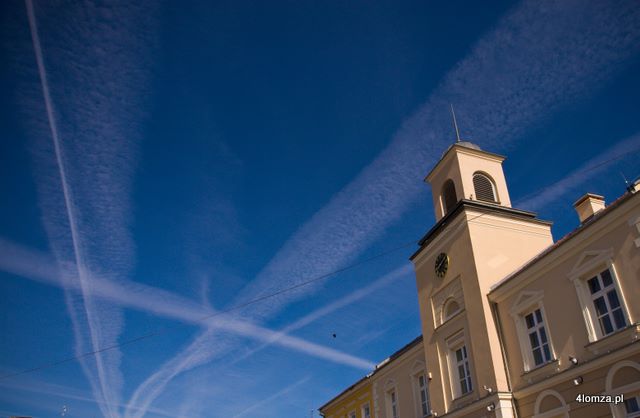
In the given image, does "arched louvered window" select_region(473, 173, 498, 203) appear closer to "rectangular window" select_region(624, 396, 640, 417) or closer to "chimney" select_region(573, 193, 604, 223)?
"chimney" select_region(573, 193, 604, 223)

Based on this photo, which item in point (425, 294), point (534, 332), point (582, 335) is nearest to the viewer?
point (582, 335)

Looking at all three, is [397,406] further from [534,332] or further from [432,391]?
[534,332]

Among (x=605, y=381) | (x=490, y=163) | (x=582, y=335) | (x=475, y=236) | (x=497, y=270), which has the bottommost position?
(x=605, y=381)

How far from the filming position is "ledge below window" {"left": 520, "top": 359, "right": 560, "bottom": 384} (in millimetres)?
14781

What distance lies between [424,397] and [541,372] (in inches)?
321

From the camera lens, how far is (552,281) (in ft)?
50.9

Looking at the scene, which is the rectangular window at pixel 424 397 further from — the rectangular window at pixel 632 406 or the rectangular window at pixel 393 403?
the rectangular window at pixel 632 406

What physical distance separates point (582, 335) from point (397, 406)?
12796 millimetres

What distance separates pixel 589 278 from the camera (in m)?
14.5

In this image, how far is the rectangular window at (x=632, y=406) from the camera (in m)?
12.2

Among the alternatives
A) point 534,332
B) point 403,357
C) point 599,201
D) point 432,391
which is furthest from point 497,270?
point 403,357

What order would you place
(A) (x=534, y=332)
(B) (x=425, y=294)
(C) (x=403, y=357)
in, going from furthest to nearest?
(C) (x=403, y=357) → (B) (x=425, y=294) → (A) (x=534, y=332)

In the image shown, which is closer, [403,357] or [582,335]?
[582,335]

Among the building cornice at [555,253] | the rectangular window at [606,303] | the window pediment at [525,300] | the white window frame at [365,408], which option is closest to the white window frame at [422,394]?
the white window frame at [365,408]
